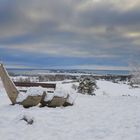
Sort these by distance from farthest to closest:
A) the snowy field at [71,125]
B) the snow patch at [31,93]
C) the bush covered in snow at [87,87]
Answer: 1. the bush covered in snow at [87,87]
2. the snow patch at [31,93]
3. the snowy field at [71,125]

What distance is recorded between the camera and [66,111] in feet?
54.4

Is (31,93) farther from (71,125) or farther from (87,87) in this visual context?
(87,87)

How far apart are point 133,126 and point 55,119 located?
3.03 meters

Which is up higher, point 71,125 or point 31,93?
point 31,93

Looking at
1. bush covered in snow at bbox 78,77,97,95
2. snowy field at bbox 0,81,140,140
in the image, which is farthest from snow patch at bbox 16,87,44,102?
bush covered in snow at bbox 78,77,97,95

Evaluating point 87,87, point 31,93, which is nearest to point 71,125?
point 31,93

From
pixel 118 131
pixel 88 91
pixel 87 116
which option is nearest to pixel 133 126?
pixel 118 131

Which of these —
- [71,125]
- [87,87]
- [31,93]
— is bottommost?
[71,125]

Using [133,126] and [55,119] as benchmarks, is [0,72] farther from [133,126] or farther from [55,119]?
[133,126]

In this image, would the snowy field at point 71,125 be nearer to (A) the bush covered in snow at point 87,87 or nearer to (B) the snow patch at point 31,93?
(B) the snow patch at point 31,93

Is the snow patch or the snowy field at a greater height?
the snow patch

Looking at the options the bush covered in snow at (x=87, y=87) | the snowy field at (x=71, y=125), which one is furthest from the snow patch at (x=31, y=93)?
the bush covered in snow at (x=87, y=87)

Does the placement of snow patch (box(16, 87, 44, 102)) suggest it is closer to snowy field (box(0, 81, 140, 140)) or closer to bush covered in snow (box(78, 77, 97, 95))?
snowy field (box(0, 81, 140, 140))

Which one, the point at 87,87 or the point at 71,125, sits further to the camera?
the point at 87,87
